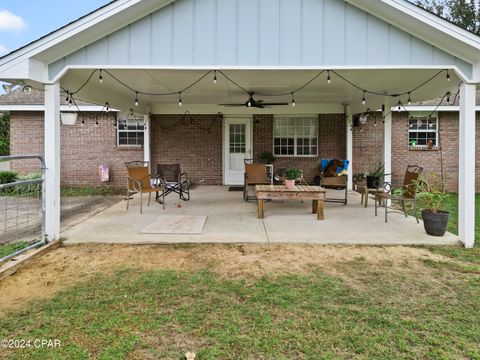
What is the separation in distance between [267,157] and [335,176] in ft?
9.24

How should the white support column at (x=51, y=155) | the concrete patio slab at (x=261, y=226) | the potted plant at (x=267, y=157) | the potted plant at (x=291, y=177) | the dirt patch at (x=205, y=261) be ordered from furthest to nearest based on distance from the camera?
the potted plant at (x=267, y=157), the potted plant at (x=291, y=177), the concrete patio slab at (x=261, y=226), the white support column at (x=51, y=155), the dirt patch at (x=205, y=261)

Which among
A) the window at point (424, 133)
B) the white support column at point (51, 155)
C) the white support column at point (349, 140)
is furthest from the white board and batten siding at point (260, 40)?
the window at point (424, 133)

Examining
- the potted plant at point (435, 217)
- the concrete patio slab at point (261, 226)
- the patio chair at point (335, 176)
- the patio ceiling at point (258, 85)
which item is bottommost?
the concrete patio slab at point (261, 226)

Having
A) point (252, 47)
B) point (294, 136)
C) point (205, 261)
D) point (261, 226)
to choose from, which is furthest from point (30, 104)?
point (205, 261)

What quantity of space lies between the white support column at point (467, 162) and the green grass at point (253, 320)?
159 centimetres

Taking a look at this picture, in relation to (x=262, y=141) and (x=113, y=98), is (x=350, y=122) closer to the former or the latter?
(x=262, y=141)

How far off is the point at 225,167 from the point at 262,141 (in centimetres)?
146

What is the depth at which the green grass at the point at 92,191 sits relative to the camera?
402 inches

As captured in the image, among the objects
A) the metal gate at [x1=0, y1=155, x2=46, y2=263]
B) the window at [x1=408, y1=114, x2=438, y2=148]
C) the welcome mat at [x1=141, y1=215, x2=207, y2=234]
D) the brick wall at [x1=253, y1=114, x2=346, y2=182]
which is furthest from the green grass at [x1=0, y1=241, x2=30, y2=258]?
the window at [x1=408, y1=114, x2=438, y2=148]

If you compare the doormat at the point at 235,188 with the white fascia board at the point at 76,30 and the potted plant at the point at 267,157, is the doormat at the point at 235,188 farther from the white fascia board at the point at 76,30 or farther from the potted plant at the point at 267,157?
the white fascia board at the point at 76,30

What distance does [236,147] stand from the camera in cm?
1148

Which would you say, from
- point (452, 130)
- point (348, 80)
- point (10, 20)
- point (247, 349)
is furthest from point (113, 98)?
point (10, 20)

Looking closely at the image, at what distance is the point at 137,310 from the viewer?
2957 millimetres

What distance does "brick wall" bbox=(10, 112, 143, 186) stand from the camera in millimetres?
11375
